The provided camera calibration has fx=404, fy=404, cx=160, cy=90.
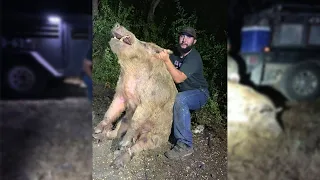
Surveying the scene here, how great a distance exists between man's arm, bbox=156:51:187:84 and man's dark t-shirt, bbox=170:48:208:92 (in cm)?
1

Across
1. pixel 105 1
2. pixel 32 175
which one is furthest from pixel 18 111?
pixel 105 1

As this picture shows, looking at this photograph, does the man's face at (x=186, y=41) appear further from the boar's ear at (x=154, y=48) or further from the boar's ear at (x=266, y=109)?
the boar's ear at (x=266, y=109)

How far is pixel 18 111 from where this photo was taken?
4.42 feet

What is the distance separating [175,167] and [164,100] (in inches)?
10.2

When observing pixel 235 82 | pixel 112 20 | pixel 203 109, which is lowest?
pixel 203 109

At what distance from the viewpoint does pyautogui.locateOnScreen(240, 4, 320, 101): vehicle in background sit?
4.43 feet

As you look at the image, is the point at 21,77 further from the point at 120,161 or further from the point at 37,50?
the point at 120,161

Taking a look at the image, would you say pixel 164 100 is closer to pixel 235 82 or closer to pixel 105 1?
pixel 235 82

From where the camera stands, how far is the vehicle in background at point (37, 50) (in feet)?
4.18

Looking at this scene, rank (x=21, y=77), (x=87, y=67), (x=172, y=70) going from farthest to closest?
(x=172, y=70) → (x=87, y=67) → (x=21, y=77)

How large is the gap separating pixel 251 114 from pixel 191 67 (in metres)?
Answer: 0.28

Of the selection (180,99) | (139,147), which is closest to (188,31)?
(180,99)

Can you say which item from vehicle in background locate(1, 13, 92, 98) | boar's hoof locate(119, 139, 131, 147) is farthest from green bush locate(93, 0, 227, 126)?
boar's hoof locate(119, 139, 131, 147)

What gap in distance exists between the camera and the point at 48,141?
143cm
